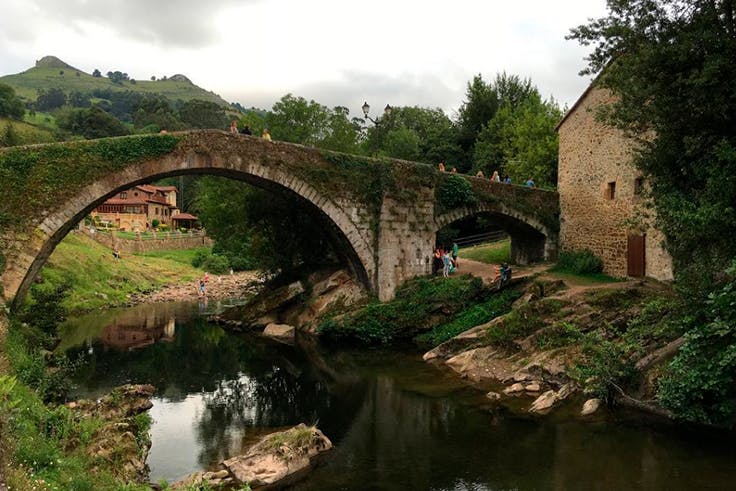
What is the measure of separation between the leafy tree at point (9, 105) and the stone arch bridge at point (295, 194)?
7828 centimetres

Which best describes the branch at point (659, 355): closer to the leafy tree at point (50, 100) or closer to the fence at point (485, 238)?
the fence at point (485, 238)

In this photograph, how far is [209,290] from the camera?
3731cm

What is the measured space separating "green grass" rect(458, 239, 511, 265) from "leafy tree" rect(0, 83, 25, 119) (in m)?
77.9

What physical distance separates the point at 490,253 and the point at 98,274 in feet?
73.9

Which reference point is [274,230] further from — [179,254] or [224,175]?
[179,254]

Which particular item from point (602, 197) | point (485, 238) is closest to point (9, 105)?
point (485, 238)

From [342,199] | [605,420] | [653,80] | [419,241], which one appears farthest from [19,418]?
[419,241]

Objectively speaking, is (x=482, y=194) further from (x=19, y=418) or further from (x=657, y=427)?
(x=19, y=418)

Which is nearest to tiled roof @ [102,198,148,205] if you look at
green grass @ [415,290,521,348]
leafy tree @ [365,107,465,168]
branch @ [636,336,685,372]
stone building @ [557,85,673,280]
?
leafy tree @ [365,107,465,168]

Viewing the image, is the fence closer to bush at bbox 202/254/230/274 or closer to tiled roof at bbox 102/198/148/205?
bush at bbox 202/254/230/274

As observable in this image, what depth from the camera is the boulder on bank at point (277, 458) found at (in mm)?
9188

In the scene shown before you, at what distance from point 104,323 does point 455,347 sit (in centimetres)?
1644

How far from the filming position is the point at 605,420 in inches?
449

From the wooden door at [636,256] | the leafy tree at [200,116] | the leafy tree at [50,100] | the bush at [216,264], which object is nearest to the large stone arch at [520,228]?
the wooden door at [636,256]
